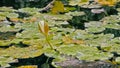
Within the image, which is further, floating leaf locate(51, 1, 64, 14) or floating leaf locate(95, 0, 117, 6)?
floating leaf locate(95, 0, 117, 6)

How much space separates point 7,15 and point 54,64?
2.49 feet

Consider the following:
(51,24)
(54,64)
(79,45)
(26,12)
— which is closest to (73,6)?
(26,12)

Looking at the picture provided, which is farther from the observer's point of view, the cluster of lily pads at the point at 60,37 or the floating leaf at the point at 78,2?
the floating leaf at the point at 78,2

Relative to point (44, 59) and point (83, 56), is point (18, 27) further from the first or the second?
point (83, 56)

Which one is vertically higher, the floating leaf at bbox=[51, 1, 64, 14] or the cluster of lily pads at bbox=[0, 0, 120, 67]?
the floating leaf at bbox=[51, 1, 64, 14]

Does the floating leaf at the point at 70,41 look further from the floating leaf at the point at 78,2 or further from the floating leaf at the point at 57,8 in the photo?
the floating leaf at the point at 78,2

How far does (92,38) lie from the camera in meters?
1.57

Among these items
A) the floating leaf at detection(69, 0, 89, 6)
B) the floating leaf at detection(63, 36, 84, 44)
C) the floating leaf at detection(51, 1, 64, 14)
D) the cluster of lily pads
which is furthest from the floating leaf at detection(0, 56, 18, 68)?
the floating leaf at detection(69, 0, 89, 6)

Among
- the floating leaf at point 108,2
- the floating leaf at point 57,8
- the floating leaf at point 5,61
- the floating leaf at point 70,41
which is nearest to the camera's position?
the floating leaf at point 5,61

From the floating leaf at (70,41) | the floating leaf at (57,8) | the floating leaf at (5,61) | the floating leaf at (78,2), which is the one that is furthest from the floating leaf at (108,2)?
the floating leaf at (5,61)

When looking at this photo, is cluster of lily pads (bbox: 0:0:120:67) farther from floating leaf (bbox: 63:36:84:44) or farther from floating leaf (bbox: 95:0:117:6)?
floating leaf (bbox: 95:0:117:6)

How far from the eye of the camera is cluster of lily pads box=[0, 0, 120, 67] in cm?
138

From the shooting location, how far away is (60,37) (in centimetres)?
158

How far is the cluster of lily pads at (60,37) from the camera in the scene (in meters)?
1.38
